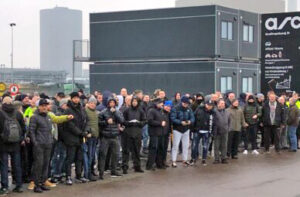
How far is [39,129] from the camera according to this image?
11562 millimetres

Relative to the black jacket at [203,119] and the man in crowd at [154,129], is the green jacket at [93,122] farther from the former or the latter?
the black jacket at [203,119]

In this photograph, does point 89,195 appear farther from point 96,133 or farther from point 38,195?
point 96,133

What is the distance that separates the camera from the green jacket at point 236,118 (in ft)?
55.2

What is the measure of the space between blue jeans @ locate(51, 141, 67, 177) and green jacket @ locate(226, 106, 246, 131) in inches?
243

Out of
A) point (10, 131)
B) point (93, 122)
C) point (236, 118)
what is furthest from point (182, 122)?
point (10, 131)

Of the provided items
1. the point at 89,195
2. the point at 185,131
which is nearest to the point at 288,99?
the point at 185,131

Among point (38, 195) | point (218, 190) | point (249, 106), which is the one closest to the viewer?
point (38, 195)

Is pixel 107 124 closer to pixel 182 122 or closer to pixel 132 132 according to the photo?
pixel 132 132

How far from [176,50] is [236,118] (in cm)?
2715

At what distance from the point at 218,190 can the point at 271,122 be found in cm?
722

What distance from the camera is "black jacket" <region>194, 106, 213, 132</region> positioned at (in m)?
15.4

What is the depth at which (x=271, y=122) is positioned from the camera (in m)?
18.5

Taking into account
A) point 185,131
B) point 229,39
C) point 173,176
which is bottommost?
point 173,176

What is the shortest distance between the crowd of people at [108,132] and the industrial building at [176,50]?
937 inches
